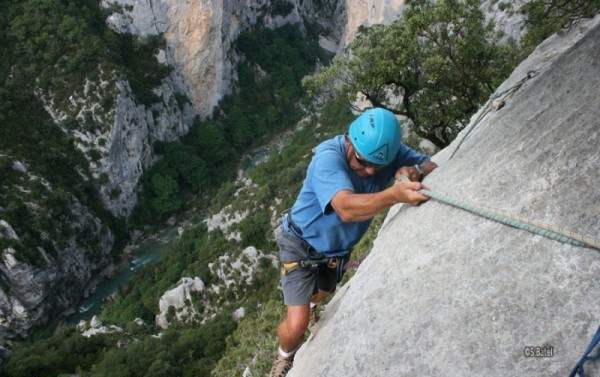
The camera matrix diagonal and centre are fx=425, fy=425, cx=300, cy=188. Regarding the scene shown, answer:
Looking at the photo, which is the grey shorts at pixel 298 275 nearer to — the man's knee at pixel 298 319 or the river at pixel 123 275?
the man's knee at pixel 298 319

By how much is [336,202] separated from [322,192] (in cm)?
22

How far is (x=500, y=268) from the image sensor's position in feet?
8.66

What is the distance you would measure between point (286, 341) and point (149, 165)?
205 feet

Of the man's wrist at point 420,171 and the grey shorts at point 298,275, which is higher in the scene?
the man's wrist at point 420,171

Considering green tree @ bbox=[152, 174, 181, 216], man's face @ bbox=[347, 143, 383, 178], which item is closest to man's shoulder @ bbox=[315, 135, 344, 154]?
man's face @ bbox=[347, 143, 383, 178]

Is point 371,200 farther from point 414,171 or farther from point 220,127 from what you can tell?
point 220,127

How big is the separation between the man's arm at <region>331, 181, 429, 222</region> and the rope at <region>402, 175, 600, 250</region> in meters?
0.14

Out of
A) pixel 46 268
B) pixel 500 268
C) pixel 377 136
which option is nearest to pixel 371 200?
pixel 377 136

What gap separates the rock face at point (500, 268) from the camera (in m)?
2.34

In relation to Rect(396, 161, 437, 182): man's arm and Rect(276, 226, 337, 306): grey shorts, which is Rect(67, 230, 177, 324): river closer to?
Rect(276, 226, 337, 306): grey shorts

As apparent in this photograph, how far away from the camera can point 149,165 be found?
6269 cm

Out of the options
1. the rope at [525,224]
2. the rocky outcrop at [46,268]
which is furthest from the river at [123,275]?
the rope at [525,224]

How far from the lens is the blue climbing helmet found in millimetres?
3512

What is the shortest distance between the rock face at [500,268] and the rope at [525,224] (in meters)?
0.06
